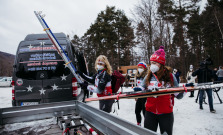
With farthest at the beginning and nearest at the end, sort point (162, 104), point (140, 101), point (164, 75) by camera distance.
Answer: point (140, 101) → point (164, 75) → point (162, 104)

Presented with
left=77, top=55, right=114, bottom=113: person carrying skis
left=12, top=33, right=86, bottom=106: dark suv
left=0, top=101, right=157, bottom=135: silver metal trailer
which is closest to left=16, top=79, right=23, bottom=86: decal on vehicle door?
left=12, top=33, right=86, bottom=106: dark suv

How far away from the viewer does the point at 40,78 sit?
4105mm

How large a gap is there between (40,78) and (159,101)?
324cm

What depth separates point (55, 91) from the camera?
411 centimetres

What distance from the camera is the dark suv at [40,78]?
159 inches

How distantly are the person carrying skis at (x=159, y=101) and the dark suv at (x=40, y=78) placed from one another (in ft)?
8.14

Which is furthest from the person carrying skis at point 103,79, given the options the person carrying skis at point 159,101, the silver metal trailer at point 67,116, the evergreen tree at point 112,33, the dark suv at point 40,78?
the evergreen tree at point 112,33

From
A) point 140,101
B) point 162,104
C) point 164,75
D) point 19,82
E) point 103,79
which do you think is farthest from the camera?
point 19,82

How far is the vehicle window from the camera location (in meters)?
4.11

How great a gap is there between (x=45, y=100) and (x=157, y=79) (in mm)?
3106

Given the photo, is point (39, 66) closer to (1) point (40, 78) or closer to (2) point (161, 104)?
(1) point (40, 78)

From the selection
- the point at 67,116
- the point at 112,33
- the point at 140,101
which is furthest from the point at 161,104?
the point at 112,33

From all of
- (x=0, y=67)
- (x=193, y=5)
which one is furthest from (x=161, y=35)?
(x=0, y=67)

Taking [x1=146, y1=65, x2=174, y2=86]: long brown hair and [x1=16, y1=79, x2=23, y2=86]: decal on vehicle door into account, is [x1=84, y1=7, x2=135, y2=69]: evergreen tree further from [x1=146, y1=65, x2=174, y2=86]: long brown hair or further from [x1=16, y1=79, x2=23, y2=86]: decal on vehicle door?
[x1=146, y1=65, x2=174, y2=86]: long brown hair
